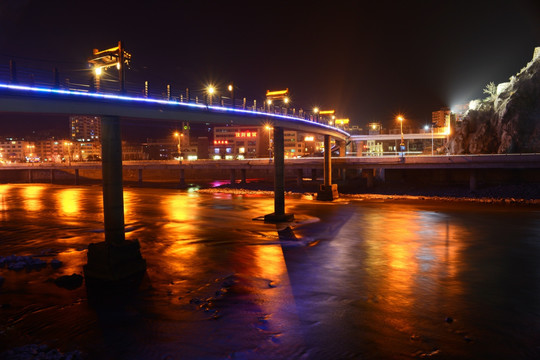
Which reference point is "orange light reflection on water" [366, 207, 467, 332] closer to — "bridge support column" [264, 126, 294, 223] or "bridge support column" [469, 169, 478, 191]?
"bridge support column" [264, 126, 294, 223]

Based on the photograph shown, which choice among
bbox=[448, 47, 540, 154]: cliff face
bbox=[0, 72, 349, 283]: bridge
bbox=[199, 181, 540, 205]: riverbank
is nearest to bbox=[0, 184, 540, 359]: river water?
bbox=[0, 72, 349, 283]: bridge

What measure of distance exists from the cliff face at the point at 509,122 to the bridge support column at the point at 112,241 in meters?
64.9

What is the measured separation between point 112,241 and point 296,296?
888 centimetres

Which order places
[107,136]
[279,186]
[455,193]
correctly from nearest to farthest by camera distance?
1. [107,136]
2. [279,186]
3. [455,193]

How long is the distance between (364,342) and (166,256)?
45.4ft

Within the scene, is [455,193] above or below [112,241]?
below

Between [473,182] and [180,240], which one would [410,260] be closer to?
[180,240]

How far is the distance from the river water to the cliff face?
3948 cm

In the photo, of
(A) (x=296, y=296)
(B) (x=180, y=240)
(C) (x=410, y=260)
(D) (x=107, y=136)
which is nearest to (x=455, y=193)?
(C) (x=410, y=260)

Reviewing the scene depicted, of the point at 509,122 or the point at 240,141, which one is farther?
the point at 240,141

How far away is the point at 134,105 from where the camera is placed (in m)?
19.4

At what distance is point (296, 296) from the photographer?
14.1m

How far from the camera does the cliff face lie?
59.7 meters

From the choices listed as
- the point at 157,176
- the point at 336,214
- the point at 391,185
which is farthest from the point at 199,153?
the point at 336,214
